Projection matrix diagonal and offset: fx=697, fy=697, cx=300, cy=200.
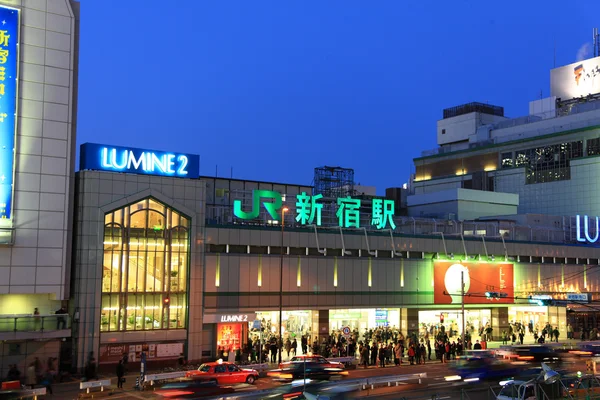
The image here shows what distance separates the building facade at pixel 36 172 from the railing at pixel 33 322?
58 mm

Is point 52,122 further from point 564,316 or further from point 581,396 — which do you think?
point 564,316

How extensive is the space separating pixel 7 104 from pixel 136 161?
31.1 ft

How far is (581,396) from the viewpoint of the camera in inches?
1151

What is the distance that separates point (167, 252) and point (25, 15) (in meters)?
18.4

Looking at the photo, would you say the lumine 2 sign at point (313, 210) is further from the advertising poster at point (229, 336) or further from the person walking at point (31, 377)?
the person walking at point (31, 377)

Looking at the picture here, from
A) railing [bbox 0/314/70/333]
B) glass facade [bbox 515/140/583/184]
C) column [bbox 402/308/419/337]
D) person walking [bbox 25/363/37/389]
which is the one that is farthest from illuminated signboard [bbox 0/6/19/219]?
glass facade [bbox 515/140/583/184]

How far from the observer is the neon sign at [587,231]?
78.2 metres

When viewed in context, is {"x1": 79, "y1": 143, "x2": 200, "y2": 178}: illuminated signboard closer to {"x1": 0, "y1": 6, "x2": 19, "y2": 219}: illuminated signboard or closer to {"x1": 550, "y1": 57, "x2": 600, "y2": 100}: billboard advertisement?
{"x1": 0, "y1": 6, "x2": 19, "y2": 219}: illuminated signboard

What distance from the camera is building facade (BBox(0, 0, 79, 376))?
43.4 m

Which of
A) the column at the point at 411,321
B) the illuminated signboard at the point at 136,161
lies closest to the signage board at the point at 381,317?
the column at the point at 411,321

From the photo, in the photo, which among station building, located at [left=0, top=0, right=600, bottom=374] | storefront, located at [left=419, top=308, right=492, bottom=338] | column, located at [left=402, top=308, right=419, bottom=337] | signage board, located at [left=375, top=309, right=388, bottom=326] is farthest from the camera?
storefront, located at [left=419, top=308, right=492, bottom=338]

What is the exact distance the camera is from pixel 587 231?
7931 centimetres

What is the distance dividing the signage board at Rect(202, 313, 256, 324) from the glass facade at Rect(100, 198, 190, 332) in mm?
1774

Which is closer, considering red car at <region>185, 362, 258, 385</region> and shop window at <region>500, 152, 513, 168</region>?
red car at <region>185, 362, 258, 385</region>
